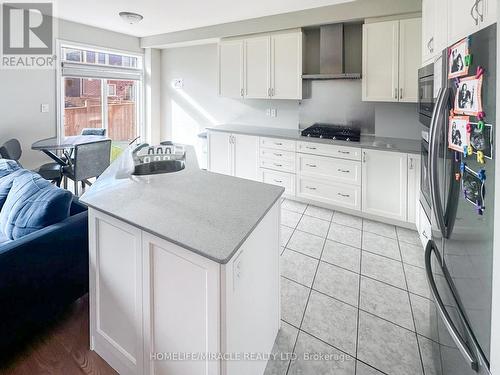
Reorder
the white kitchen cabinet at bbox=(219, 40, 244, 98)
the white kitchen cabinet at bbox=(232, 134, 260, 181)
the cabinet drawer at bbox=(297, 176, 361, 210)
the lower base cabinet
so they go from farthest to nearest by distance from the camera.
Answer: the white kitchen cabinet at bbox=(219, 40, 244, 98), the white kitchen cabinet at bbox=(232, 134, 260, 181), the cabinet drawer at bbox=(297, 176, 361, 210), the lower base cabinet

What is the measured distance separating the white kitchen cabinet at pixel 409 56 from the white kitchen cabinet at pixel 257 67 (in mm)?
1747

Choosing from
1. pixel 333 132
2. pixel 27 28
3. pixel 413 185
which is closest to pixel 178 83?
pixel 27 28

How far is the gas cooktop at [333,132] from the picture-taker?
3.79m

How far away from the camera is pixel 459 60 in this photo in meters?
1.02

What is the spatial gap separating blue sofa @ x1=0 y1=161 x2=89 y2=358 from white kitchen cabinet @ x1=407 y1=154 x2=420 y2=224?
10.2 feet

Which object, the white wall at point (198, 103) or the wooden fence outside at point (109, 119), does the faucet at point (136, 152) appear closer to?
the white wall at point (198, 103)

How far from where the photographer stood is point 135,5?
3881mm

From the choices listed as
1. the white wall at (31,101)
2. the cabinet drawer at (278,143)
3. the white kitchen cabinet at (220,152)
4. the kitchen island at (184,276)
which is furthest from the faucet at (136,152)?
the white wall at (31,101)

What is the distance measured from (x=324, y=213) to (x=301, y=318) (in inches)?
81.5

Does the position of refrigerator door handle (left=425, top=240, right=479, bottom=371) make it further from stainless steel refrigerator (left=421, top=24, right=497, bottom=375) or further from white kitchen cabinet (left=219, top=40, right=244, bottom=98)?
white kitchen cabinet (left=219, top=40, right=244, bottom=98)

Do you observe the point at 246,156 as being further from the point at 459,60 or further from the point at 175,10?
the point at 459,60

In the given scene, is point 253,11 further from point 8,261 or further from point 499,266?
point 499,266

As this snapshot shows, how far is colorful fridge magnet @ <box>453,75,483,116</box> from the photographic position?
86 centimetres

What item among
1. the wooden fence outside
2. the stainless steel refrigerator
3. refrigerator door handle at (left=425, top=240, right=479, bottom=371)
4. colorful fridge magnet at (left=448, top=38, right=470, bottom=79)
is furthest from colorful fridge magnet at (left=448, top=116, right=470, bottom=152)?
the wooden fence outside
